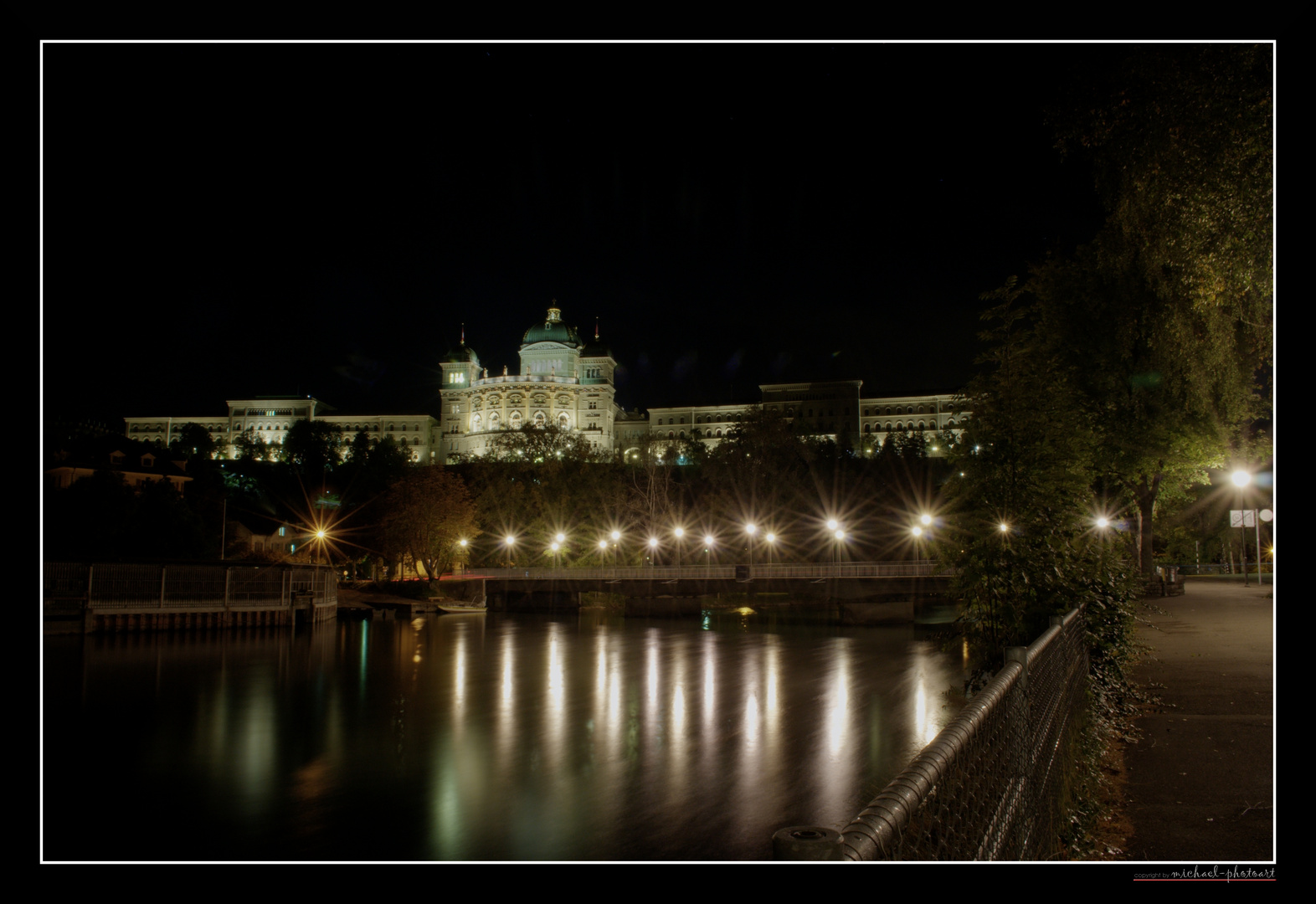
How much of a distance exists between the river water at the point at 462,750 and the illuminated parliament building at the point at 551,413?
120635 millimetres

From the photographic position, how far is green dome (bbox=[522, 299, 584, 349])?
539 feet

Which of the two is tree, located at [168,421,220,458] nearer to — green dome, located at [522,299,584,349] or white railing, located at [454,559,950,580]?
green dome, located at [522,299,584,349]

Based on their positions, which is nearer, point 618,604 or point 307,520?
point 618,604

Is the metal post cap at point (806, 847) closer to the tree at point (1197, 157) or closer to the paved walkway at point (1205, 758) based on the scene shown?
the paved walkway at point (1205, 758)

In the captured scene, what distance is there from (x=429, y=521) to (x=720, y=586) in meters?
23.0

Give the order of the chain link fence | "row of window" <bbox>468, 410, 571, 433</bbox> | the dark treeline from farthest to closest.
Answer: "row of window" <bbox>468, 410, 571, 433</bbox> → the dark treeline → the chain link fence

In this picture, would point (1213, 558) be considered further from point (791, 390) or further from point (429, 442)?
point (429, 442)

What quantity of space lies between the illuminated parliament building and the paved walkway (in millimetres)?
130997

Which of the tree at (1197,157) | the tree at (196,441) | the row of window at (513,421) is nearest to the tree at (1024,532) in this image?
the tree at (1197,157)

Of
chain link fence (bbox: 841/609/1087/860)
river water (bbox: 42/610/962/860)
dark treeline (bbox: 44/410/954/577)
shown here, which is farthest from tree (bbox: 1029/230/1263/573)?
dark treeline (bbox: 44/410/954/577)

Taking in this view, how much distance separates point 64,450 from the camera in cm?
6269

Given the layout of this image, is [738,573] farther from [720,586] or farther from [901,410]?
[901,410]
